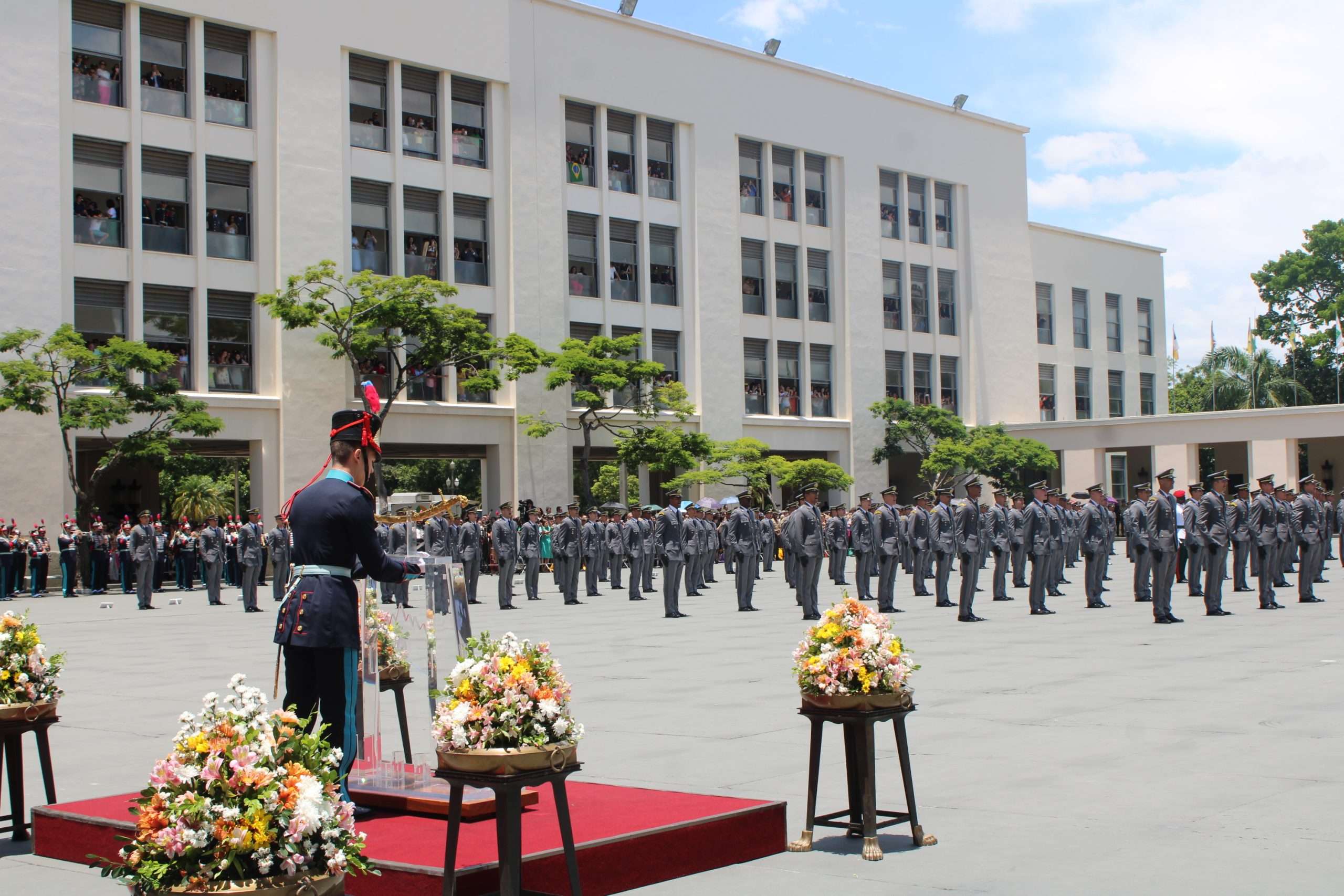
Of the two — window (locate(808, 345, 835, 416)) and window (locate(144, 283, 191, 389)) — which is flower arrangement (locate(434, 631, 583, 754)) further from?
window (locate(808, 345, 835, 416))

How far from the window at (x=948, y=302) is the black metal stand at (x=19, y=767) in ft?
155

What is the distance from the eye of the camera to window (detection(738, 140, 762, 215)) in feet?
150

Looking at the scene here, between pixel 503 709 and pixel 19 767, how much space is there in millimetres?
3429

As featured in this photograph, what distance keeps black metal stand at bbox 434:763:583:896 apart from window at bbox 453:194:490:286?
112ft

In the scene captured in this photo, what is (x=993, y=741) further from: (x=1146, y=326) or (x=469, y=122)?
(x=1146, y=326)

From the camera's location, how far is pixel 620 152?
140 feet

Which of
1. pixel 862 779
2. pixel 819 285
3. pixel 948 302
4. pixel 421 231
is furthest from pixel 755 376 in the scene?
pixel 862 779

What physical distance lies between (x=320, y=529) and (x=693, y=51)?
3998 centimetres

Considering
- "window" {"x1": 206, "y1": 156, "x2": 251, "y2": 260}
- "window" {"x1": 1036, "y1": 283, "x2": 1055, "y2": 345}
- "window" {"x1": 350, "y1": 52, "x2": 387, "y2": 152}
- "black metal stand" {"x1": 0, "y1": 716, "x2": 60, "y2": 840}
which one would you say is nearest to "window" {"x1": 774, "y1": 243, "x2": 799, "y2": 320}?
"window" {"x1": 1036, "y1": 283, "x2": 1055, "y2": 345}

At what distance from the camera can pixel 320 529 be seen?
644cm

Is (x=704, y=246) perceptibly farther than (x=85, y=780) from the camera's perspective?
Yes

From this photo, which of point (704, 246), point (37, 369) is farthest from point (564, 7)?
point (37, 369)

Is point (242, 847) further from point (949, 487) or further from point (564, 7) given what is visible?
point (949, 487)

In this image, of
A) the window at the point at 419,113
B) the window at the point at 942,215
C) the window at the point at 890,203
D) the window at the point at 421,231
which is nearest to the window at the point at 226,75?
the window at the point at 419,113
